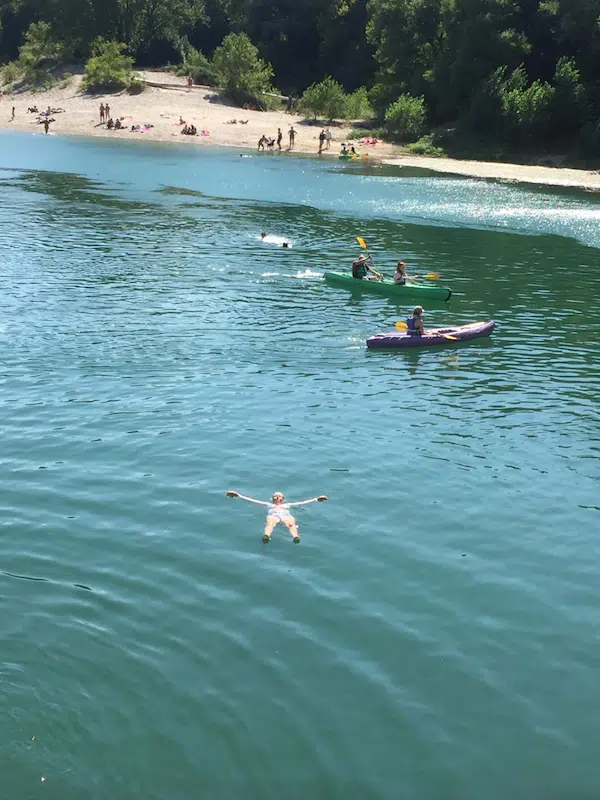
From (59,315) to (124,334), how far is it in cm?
321

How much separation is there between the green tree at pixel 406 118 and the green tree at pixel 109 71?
31.8 metres

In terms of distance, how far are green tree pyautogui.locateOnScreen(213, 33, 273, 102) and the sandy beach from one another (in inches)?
78.1

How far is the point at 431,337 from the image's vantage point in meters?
29.3

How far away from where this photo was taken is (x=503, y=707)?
41.3 feet

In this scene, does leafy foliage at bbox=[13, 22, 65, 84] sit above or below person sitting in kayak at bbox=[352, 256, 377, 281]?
above

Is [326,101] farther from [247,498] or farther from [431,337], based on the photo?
[247,498]

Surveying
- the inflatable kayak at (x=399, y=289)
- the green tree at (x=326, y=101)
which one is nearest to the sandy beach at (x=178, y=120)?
the green tree at (x=326, y=101)

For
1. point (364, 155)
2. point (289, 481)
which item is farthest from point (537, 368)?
point (364, 155)

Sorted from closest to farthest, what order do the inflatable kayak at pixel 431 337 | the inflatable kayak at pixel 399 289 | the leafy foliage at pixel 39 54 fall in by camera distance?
the inflatable kayak at pixel 431 337
the inflatable kayak at pixel 399 289
the leafy foliage at pixel 39 54

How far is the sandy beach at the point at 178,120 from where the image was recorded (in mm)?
85500

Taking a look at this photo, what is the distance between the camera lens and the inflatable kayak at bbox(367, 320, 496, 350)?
29.0 meters

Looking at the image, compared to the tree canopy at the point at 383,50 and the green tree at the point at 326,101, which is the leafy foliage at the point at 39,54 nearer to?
the tree canopy at the point at 383,50

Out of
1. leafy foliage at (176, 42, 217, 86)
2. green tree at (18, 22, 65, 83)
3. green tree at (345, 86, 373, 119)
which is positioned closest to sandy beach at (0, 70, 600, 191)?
leafy foliage at (176, 42, 217, 86)

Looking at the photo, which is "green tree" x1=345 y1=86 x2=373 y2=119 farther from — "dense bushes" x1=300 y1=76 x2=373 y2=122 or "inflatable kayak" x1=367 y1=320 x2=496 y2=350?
"inflatable kayak" x1=367 y1=320 x2=496 y2=350
